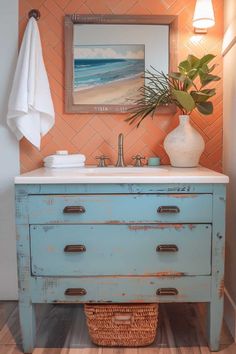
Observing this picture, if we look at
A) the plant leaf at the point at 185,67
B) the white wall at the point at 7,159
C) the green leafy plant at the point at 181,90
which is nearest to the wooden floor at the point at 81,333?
the white wall at the point at 7,159

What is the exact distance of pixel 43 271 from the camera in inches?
64.2

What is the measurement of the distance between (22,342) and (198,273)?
2.98 ft

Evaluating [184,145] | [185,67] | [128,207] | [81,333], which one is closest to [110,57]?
[185,67]

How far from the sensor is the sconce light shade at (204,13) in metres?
1.97

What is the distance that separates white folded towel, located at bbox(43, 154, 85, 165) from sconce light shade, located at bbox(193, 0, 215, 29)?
101 centimetres

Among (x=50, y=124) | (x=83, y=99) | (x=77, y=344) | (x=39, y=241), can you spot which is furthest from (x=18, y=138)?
(x=77, y=344)

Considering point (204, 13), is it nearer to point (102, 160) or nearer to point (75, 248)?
point (102, 160)

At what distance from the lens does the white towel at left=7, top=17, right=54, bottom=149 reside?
1.98 meters

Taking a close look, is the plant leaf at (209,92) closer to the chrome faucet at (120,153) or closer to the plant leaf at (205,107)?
the plant leaf at (205,107)

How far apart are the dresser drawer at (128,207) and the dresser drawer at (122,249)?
1.4 inches

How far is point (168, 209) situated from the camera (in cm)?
159

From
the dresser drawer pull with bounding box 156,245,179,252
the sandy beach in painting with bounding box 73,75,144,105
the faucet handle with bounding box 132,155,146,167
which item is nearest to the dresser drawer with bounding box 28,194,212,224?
the dresser drawer pull with bounding box 156,245,179,252

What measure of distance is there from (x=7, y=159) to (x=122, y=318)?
114 centimetres

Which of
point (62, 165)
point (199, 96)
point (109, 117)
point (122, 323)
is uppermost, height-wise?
point (199, 96)
